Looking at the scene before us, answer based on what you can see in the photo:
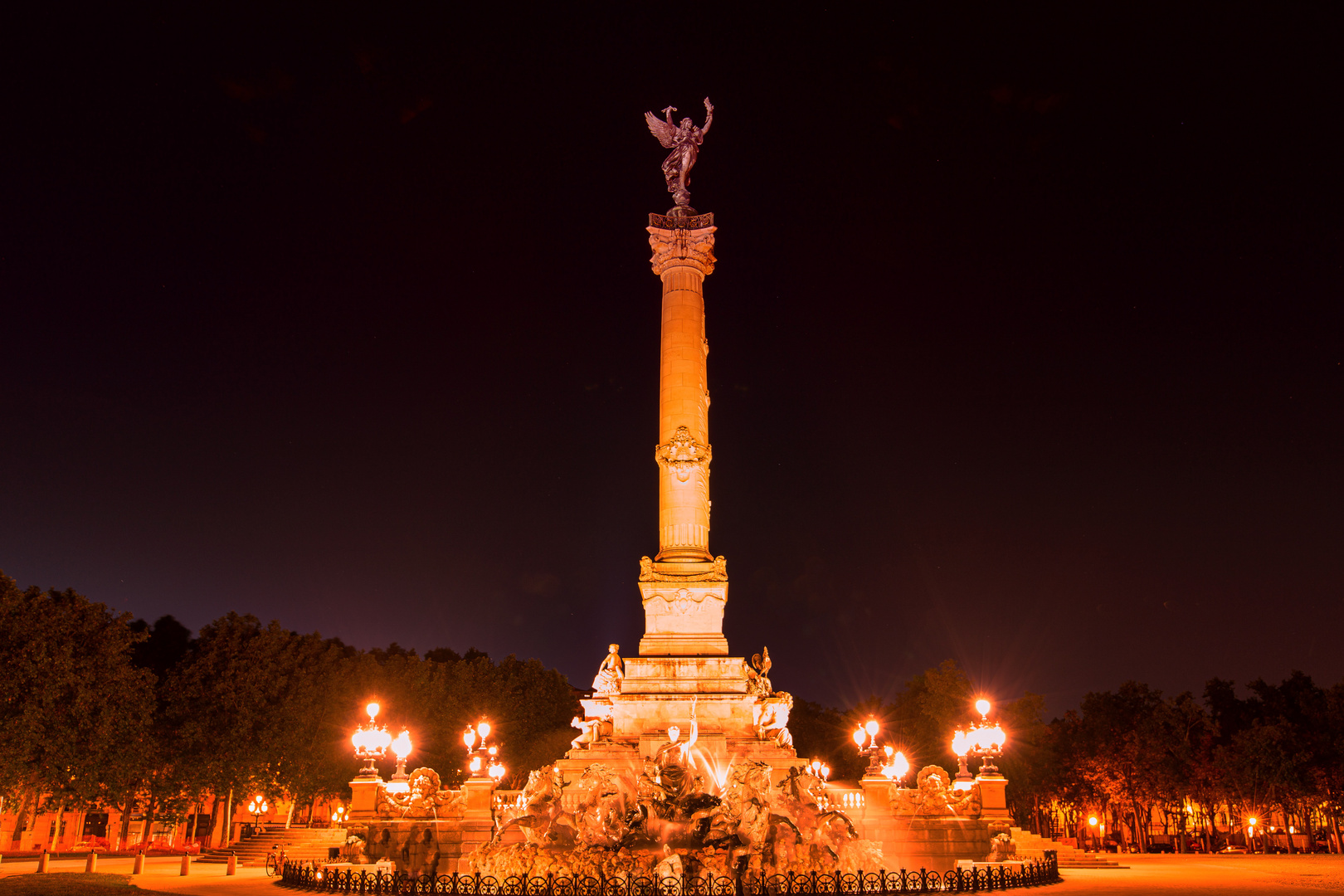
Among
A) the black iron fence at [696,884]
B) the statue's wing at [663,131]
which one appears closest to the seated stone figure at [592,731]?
the black iron fence at [696,884]

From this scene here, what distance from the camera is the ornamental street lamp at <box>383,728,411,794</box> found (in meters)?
24.3

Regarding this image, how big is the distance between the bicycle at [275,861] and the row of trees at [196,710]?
25.5 ft

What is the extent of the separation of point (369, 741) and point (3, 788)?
44.7 ft

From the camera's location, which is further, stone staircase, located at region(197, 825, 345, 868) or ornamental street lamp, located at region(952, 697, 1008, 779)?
stone staircase, located at region(197, 825, 345, 868)

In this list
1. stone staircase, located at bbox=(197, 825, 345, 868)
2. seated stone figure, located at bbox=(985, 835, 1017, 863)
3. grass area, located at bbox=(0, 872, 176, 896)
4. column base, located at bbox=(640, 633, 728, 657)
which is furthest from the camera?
column base, located at bbox=(640, 633, 728, 657)

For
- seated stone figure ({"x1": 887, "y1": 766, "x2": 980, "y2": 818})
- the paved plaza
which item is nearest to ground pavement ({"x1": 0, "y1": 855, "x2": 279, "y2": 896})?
the paved plaza

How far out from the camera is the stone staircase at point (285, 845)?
27.4 meters

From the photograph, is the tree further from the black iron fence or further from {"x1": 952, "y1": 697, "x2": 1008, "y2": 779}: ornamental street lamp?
{"x1": 952, "y1": 697, "x2": 1008, "y2": 779}: ornamental street lamp

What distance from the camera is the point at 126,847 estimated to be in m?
45.3

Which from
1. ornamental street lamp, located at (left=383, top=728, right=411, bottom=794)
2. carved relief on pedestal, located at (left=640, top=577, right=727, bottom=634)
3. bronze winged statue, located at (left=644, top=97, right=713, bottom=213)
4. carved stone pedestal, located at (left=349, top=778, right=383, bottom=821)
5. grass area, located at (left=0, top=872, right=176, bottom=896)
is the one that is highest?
bronze winged statue, located at (left=644, top=97, right=713, bottom=213)

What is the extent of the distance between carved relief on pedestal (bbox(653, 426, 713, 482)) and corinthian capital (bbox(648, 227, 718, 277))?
21.0 feet

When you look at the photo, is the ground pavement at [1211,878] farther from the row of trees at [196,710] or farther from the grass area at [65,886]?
the row of trees at [196,710]

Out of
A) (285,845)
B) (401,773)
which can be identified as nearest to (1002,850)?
(401,773)

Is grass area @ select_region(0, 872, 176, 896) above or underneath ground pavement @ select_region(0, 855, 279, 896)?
above
